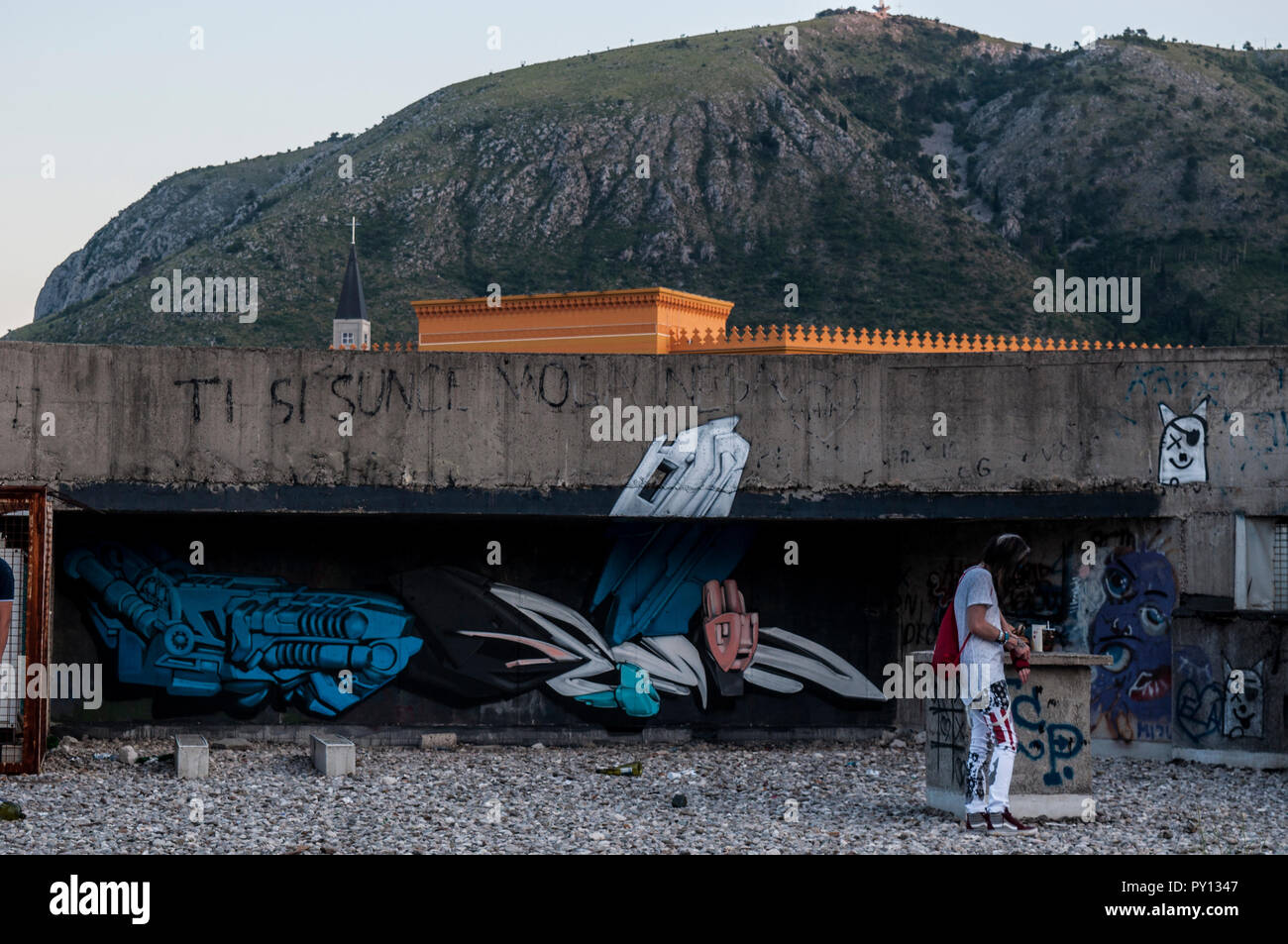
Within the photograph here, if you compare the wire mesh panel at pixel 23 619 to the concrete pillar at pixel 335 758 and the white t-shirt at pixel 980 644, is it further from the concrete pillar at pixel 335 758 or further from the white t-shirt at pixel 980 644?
the white t-shirt at pixel 980 644

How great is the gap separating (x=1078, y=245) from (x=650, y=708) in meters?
102

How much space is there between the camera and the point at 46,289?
18250 cm

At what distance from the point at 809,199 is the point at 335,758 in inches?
4215

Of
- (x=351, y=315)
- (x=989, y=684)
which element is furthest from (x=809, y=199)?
(x=989, y=684)

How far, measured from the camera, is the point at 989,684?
11047 millimetres

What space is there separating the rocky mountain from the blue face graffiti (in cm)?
7807

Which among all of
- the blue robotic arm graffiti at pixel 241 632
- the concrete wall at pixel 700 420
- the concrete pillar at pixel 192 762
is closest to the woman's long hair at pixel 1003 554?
the concrete wall at pixel 700 420

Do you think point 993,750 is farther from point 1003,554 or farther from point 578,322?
point 578,322

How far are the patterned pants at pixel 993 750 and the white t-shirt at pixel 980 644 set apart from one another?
0.08m

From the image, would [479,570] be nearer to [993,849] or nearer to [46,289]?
[993,849]

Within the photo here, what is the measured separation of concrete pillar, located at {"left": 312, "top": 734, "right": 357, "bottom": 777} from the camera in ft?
47.7

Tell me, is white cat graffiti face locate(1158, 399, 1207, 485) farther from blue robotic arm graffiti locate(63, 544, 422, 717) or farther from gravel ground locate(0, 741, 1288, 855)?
blue robotic arm graffiti locate(63, 544, 422, 717)

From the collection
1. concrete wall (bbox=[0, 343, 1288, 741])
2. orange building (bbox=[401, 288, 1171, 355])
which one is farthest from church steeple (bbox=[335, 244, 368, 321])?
concrete wall (bbox=[0, 343, 1288, 741])

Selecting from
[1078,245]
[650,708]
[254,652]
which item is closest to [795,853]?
[650,708]
